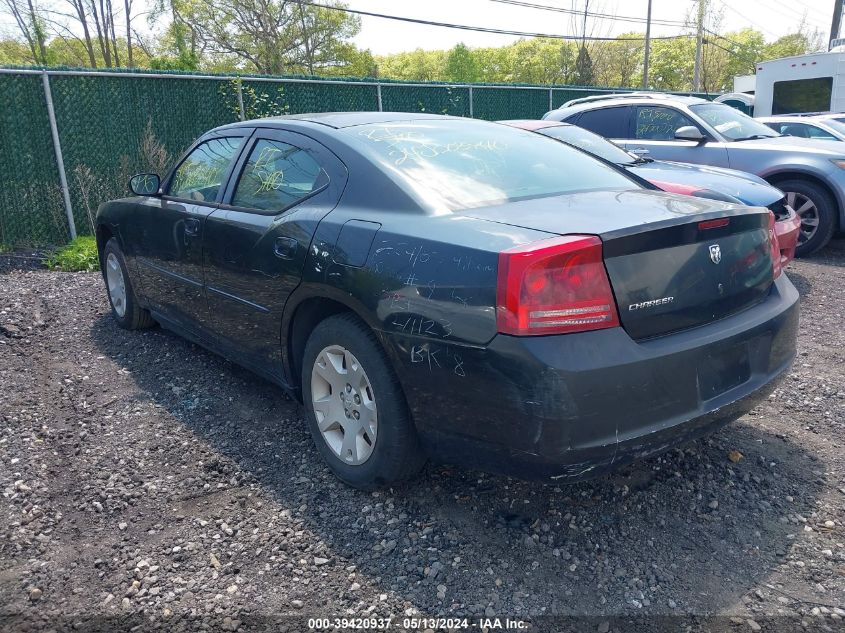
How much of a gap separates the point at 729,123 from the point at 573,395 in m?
7.39

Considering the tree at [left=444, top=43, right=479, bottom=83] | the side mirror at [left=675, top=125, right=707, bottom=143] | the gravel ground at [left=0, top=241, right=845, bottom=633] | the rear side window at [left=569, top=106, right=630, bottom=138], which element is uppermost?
the tree at [left=444, top=43, right=479, bottom=83]

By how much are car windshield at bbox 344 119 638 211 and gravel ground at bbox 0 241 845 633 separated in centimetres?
128

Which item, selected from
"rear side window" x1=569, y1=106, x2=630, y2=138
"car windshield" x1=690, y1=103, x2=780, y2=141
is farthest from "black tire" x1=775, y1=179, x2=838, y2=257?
"rear side window" x1=569, y1=106, x2=630, y2=138

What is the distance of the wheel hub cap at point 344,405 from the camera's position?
296 centimetres

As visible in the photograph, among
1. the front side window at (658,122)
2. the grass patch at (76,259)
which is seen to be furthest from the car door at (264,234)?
the front side window at (658,122)

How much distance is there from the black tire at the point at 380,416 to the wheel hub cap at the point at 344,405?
1.5 inches

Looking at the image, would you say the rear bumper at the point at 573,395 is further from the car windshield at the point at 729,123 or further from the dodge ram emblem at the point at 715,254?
the car windshield at the point at 729,123

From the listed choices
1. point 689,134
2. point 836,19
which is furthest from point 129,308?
point 836,19

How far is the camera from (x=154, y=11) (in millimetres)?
33531

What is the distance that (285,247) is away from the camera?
129 inches

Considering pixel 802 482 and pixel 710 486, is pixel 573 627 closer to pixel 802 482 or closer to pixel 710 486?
pixel 710 486

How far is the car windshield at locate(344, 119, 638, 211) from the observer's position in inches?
119

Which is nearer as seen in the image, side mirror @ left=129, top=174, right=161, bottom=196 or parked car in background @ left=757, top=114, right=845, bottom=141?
side mirror @ left=129, top=174, right=161, bottom=196

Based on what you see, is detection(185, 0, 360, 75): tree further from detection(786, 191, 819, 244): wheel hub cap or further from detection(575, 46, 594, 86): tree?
detection(786, 191, 819, 244): wheel hub cap
